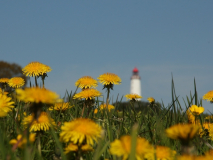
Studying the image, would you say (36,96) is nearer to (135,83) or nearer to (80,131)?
(80,131)

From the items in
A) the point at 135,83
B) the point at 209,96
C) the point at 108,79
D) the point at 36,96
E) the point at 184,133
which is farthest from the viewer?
the point at 135,83

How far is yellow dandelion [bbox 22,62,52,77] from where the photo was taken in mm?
3401

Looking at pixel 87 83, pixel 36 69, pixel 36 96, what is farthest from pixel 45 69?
pixel 36 96

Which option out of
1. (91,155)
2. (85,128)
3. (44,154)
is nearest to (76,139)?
(85,128)

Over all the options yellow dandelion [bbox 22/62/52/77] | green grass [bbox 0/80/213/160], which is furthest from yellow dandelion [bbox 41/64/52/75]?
green grass [bbox 0/80/213/160]

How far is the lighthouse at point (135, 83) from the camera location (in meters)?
60.2

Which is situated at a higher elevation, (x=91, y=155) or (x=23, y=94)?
(x=23, y=94)

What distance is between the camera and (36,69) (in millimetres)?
3416

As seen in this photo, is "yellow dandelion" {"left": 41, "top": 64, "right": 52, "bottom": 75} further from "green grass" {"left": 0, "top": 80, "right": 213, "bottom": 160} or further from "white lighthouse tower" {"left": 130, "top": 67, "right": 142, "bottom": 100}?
"white lighthouse tower" {"left": 130, "top": 67, "right": 142, "bottom": 100}

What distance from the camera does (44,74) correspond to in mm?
3463

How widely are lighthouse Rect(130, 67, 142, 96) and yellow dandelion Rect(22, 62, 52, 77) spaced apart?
56.7m

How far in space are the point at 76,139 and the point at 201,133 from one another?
144 centimetres

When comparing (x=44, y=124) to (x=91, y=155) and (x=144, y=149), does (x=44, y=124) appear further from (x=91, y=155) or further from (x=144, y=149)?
(x=144, y=149)

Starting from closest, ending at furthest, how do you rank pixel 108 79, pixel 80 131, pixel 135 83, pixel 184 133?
pixel 184 133 < pixel 80 131 < pixel 108 79 < pixel 135 83
